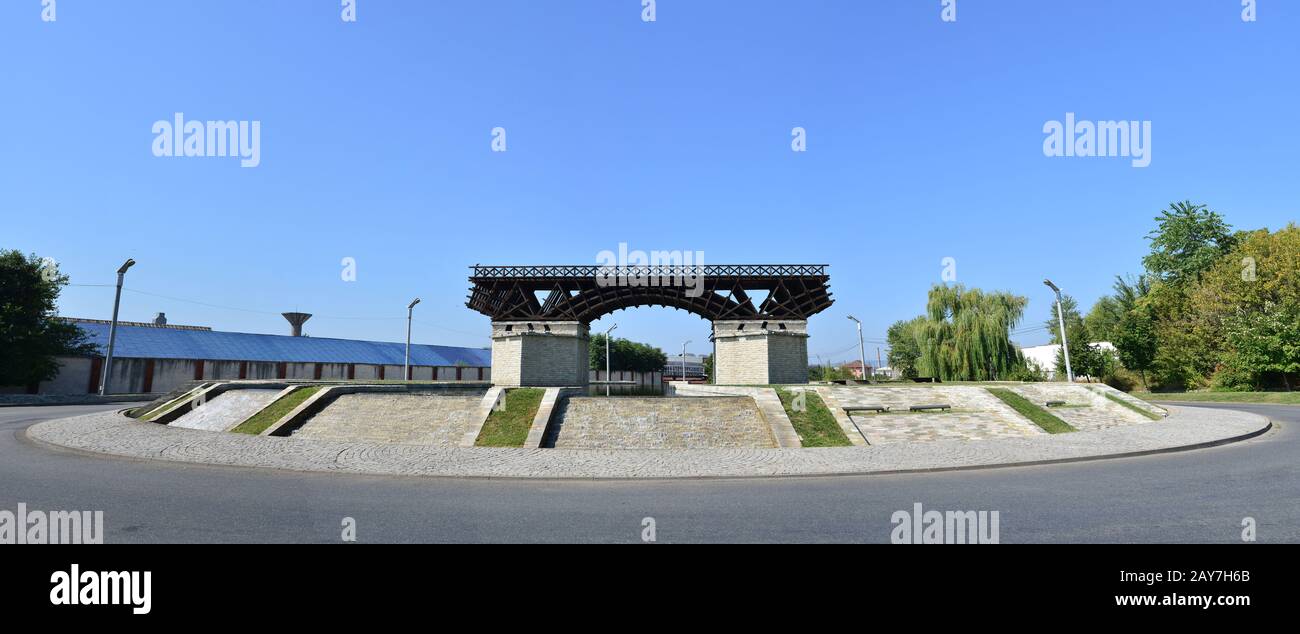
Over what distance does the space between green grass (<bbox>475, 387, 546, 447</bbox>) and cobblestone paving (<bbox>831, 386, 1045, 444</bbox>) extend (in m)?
10.9

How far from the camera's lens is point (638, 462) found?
43.0 feet

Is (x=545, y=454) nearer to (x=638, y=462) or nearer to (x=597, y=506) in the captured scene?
(x=638, y=462)

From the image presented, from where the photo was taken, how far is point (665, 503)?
887cm

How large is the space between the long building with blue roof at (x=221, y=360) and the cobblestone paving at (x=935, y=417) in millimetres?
48794

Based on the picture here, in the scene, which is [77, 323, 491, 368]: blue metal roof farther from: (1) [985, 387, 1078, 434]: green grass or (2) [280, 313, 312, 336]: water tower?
(1) [985, 387, 1078, 434]: green grass

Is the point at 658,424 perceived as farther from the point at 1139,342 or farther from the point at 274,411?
the point at 1139,342

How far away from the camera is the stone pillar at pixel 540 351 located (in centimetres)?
3484

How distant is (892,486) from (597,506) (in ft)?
19.1

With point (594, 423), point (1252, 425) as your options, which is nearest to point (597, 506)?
point (594, 423)

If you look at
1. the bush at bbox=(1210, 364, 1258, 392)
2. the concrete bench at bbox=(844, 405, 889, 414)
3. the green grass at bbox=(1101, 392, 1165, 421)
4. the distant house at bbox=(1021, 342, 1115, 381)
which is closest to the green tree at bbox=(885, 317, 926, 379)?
the distant house at bbox=(1021, 342, 1115, 381)

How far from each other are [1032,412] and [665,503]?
17.2m

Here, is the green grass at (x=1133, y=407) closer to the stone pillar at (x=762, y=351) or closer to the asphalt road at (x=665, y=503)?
the asphalt road at (x=665, y=503)

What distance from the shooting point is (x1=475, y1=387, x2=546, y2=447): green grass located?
15667 mm
